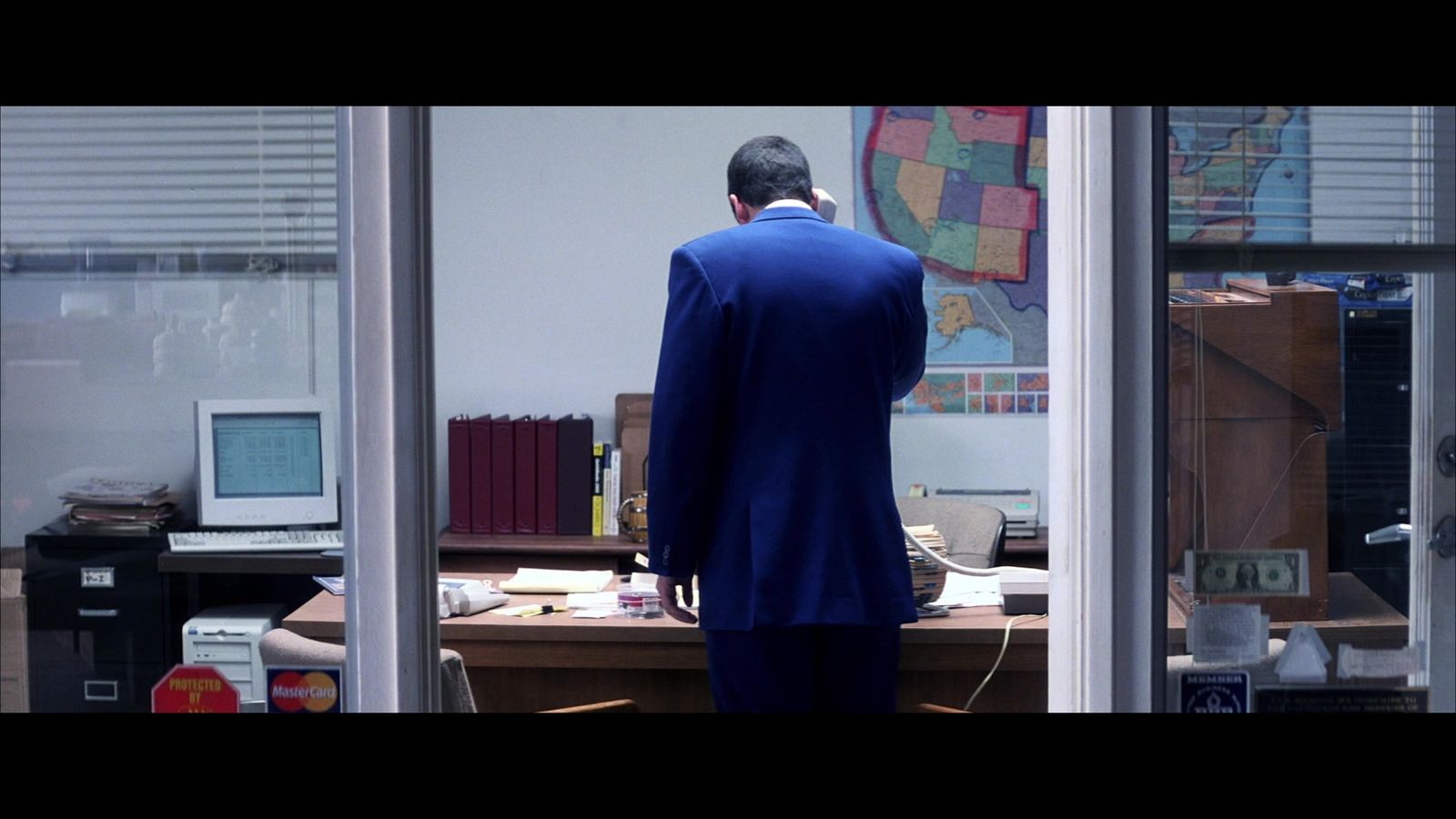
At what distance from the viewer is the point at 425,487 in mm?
1751

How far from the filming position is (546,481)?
4.82 m

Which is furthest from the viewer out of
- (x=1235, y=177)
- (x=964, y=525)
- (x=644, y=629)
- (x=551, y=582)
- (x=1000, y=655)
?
(x=964, y=525)

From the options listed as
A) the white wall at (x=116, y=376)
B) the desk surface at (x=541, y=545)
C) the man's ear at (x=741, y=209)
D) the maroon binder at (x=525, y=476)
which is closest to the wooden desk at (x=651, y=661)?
the man's ear at (x=741, y=209)

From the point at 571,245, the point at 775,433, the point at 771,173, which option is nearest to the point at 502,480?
the point at 571,245

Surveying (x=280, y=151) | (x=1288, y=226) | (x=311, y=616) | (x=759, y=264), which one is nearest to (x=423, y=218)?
(x=280, y=151)

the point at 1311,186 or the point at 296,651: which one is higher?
the point at 1311,186

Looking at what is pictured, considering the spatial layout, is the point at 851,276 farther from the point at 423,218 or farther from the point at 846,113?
the point at 846,113

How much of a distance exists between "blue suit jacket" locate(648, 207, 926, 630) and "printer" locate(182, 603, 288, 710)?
88 centimetres

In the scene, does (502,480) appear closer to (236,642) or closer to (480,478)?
(480,478)

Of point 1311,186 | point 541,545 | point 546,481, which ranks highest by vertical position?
point 1311,186

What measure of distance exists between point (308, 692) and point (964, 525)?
265cm

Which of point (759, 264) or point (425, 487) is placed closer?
point (425, 487)

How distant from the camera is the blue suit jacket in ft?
8.00

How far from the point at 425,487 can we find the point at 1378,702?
1267mm
